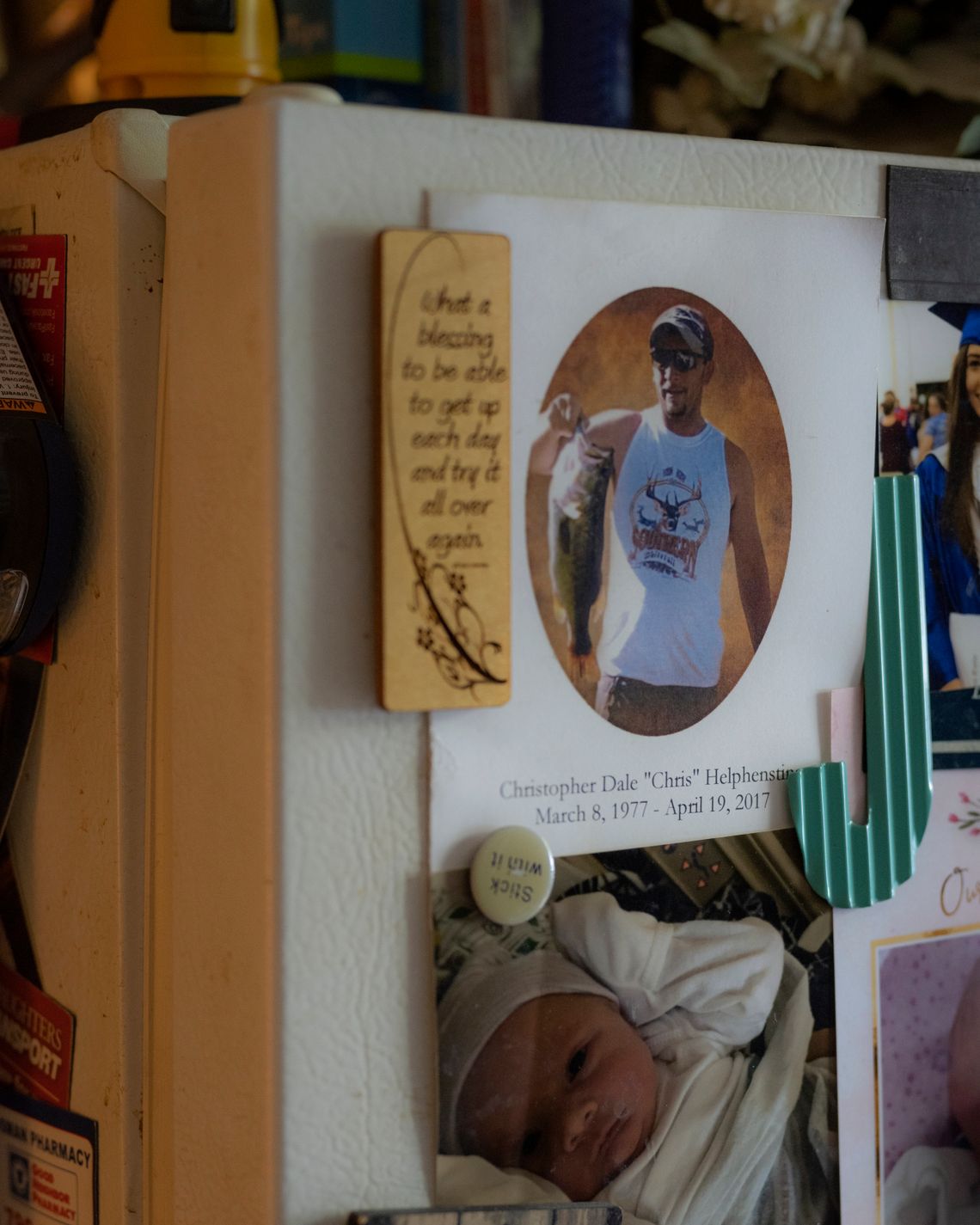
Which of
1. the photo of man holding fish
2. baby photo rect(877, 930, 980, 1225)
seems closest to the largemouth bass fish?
the photo of man holding fish

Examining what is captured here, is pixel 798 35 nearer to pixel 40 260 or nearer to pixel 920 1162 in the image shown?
pixel 40 260

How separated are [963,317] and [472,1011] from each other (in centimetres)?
37

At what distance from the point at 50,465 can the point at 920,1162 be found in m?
0.49

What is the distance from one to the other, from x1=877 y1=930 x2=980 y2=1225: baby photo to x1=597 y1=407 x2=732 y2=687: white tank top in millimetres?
173

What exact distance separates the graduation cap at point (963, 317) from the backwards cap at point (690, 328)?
0.41 ft

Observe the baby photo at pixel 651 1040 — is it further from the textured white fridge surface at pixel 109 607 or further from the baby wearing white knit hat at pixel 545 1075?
the textured white fridge surface at pixel 109 607

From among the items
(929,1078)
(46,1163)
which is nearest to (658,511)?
(929,1078)

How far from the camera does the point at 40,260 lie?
0.55 m

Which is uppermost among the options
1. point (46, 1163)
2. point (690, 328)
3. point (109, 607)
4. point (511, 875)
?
point (690, 328)

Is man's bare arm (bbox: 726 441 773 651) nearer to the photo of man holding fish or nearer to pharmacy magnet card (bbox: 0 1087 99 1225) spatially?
the photo of man holding fish

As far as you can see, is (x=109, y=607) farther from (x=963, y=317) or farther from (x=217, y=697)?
(x=963, y=317)

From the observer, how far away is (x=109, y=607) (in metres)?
0.52

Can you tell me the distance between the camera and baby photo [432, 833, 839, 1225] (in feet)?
1.55

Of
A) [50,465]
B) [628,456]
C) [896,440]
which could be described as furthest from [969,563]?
[50,465]
